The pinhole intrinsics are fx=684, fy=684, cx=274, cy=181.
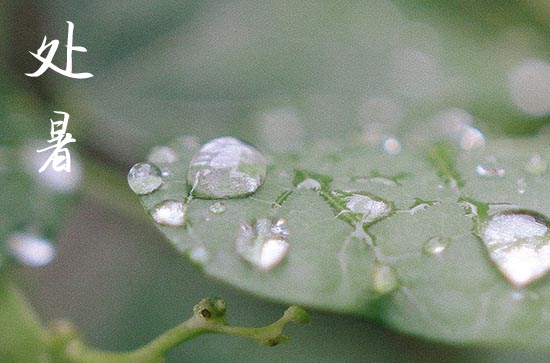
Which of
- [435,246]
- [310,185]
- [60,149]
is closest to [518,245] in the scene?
[435,246]

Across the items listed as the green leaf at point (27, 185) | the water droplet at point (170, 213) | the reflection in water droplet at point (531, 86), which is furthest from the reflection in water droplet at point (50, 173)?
the reflection in water droplet at point (531, 86)

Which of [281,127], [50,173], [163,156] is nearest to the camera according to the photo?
[163,156]

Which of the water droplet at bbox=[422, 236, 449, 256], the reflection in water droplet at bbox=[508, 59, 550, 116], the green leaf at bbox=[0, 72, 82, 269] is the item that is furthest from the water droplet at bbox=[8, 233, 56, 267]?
the reflection in water droplet at bbox=[508, 59, 550, 116]

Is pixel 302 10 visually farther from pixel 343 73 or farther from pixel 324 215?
pixel 324 215

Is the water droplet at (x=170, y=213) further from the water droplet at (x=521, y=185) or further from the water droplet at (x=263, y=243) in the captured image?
the water droplet at (x=521, y=185)

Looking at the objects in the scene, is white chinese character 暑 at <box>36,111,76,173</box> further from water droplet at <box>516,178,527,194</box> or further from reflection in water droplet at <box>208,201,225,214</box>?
water droplet at <box>516,178,527,194</box>

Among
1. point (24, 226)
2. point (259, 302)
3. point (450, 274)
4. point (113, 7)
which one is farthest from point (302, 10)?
point (450, 274)

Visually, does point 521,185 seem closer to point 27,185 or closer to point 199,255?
point 199,255
